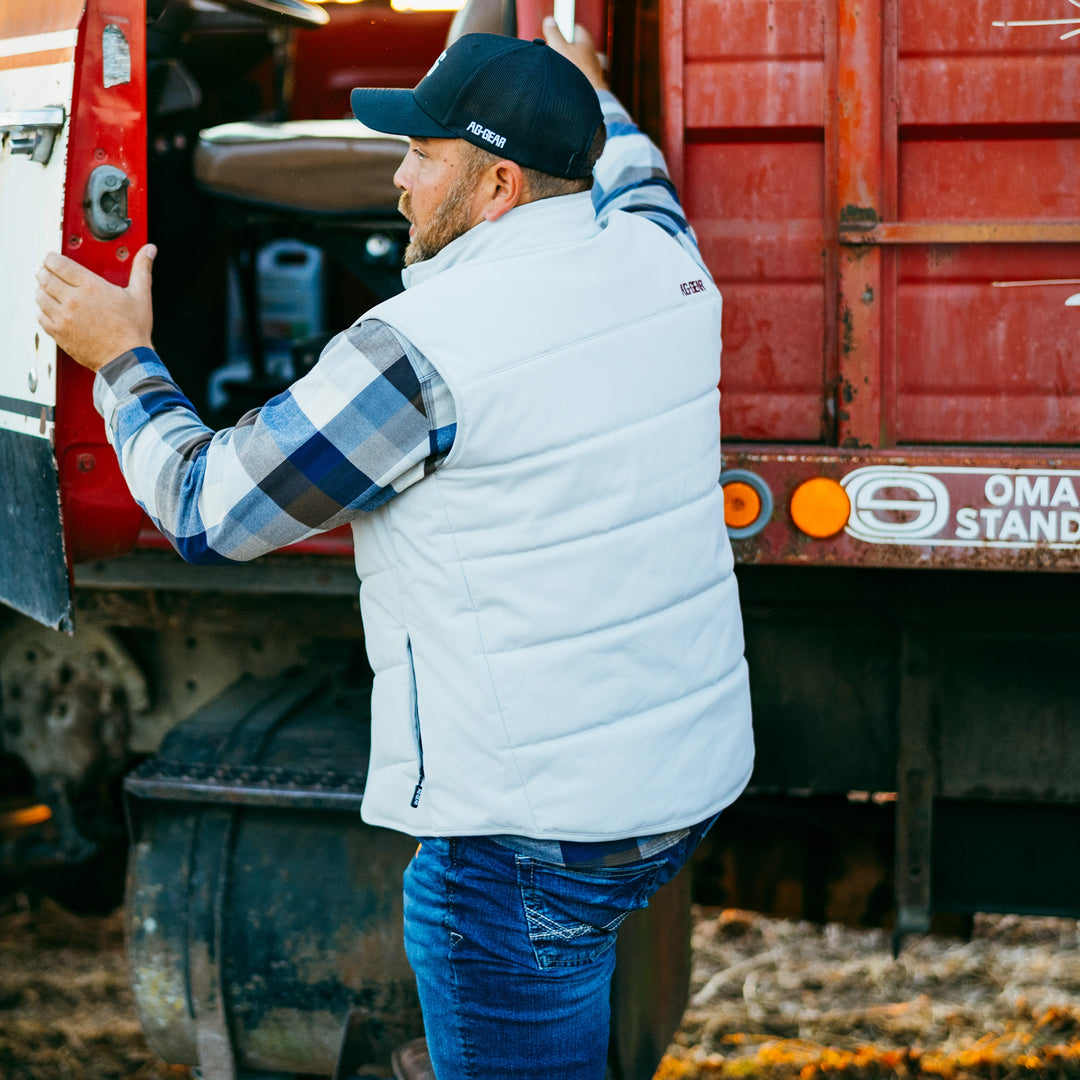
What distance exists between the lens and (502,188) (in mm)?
1612

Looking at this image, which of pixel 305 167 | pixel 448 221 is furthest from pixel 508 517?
pixel 305 167

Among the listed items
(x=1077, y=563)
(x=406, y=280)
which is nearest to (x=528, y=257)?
(x=406, y=280)

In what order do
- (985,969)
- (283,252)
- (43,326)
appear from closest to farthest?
(43,326) < (985,969) < (283,252)

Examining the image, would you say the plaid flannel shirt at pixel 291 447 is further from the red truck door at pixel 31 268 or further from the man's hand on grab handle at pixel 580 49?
the man's hand on grab handle at pixel 580 49

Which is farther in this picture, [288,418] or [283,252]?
[283,252]

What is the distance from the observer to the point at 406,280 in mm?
1633

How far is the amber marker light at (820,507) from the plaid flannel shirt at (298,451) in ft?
1.84

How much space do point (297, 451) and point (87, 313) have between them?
0.43 metres

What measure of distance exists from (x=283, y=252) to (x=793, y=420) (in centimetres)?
247

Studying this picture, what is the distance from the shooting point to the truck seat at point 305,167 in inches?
114

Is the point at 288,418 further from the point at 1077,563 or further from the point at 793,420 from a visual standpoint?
the point at 1077,563

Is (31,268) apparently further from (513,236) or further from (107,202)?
(513,236)

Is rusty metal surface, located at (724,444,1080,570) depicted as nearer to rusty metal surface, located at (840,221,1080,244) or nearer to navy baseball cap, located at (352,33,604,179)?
rusty metal surface, located at (840,221,1080,244)

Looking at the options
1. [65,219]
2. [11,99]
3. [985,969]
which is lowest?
Result: [985,969]
